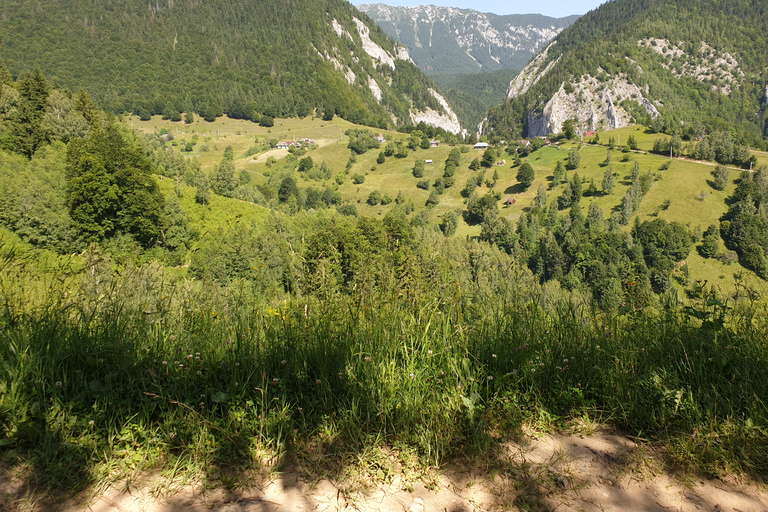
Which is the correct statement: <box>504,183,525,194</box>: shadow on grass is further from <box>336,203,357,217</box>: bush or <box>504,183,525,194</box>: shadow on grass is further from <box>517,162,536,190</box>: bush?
<box>336,203,357,217</box>: bush

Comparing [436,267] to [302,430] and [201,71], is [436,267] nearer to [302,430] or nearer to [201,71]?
[302,430]

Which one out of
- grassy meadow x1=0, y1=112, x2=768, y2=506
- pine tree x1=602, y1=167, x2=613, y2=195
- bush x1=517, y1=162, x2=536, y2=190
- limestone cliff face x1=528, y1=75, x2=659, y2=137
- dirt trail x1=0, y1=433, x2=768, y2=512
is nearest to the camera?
dirt trail x1=0, y1=433, x2=768, y2=512

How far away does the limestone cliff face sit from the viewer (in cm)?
17325

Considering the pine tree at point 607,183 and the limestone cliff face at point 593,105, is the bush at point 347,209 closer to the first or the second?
the pine tree at point 607,183

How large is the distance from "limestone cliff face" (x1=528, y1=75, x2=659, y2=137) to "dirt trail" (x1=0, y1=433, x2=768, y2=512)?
19061 centimetres

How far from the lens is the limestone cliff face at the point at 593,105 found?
17325cm

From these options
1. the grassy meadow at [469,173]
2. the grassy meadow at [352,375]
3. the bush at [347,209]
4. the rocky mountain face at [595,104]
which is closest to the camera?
the grassy meadow at [352,375]

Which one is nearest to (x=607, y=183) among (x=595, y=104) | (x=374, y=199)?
(x=374, y=199)

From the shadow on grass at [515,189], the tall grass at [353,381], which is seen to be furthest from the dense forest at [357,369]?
the shadow on grass at [515,189]

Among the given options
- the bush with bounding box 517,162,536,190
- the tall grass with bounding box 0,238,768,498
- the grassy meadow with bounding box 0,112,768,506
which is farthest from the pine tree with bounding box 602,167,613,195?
the tall grass with bounding box 0,238,768,498

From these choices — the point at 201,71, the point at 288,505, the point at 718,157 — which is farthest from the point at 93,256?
the point at 201,71

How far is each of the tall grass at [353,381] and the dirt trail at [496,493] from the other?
154mm

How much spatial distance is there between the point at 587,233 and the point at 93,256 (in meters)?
82.2

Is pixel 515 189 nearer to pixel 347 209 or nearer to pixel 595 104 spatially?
pixel 347 209
